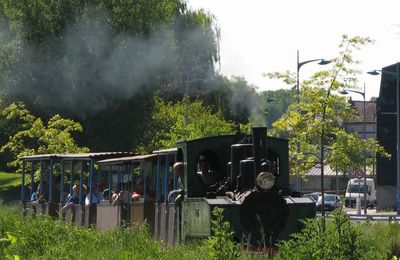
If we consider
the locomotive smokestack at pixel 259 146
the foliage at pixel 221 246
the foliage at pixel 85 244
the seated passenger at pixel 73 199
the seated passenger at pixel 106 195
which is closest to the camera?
the foliage at pixel 221 246

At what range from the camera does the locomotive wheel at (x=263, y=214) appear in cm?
1573

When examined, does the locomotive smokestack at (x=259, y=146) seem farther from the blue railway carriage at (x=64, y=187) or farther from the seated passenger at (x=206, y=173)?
the blue railway carriage at (x=64, y=187)

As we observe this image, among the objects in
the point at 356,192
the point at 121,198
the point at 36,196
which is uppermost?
the point at 121,198

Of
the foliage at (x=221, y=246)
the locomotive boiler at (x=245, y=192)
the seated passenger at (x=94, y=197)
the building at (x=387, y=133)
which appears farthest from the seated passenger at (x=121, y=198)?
the building at (x=387, y=133)

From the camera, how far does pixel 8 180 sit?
49.0m

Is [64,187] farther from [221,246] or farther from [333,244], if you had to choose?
[333,244]

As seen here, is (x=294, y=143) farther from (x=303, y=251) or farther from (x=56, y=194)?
(x=303, y=251)

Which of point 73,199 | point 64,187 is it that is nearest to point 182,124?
point 64,187

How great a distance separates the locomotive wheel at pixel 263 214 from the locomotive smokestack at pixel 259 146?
0.39 m

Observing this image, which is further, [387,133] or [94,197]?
[387,133]

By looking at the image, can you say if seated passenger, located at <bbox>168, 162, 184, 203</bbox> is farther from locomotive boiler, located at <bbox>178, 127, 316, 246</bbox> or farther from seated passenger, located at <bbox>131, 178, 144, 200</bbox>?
seated passenger, located at <bbox>131, 178, 144, 200</bbox>

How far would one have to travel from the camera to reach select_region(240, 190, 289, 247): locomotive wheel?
51.6 ft

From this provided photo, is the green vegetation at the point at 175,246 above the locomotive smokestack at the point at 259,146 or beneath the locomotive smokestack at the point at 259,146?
beneath

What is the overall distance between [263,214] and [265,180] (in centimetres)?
63
